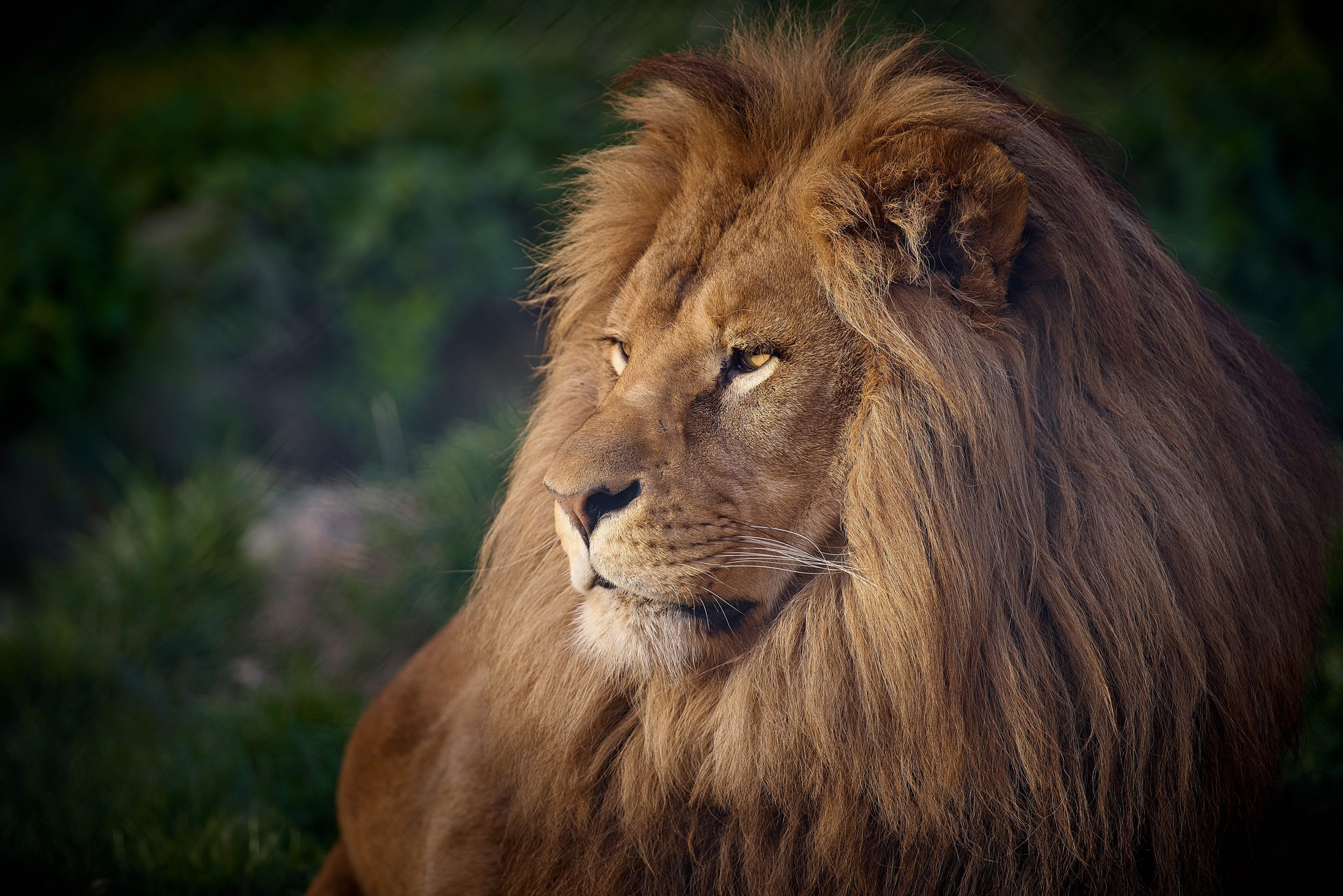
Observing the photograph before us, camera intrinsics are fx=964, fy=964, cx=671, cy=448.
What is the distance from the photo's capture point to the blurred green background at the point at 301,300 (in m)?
3.23

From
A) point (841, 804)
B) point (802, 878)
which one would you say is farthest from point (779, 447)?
point (802, 878)

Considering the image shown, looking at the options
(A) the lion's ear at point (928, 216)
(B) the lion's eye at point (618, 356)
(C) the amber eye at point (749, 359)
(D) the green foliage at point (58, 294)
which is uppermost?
(A) the lion's ear at point (928, 216)

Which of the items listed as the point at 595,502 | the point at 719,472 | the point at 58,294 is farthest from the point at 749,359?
the point at 58,294

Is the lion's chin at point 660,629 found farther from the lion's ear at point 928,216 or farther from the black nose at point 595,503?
the lion's ear at point 928,216

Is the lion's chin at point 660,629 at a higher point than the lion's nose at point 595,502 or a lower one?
lower

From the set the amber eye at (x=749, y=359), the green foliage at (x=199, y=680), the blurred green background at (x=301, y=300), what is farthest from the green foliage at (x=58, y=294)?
the amber eye at (x=749, y=359)

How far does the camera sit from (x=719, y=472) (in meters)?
1.33

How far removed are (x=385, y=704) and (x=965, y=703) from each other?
135 centimetres

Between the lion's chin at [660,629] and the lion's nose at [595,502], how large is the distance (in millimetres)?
105

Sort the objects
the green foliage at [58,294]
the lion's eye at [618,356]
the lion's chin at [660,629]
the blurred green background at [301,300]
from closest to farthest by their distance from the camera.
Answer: the lion's chin at [660,629]
the lion's eye at [618,356]
the blurred green background at [301,300]
the green foliage at [58,294]

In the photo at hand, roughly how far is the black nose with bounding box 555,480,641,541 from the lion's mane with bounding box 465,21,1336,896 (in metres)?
0.27

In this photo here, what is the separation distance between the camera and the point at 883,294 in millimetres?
1317

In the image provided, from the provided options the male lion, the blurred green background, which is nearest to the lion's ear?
the male lion

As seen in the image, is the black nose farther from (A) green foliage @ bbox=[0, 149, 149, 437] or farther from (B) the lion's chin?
(A) green foliage @ bbox=[0, 149, 149, 437]
